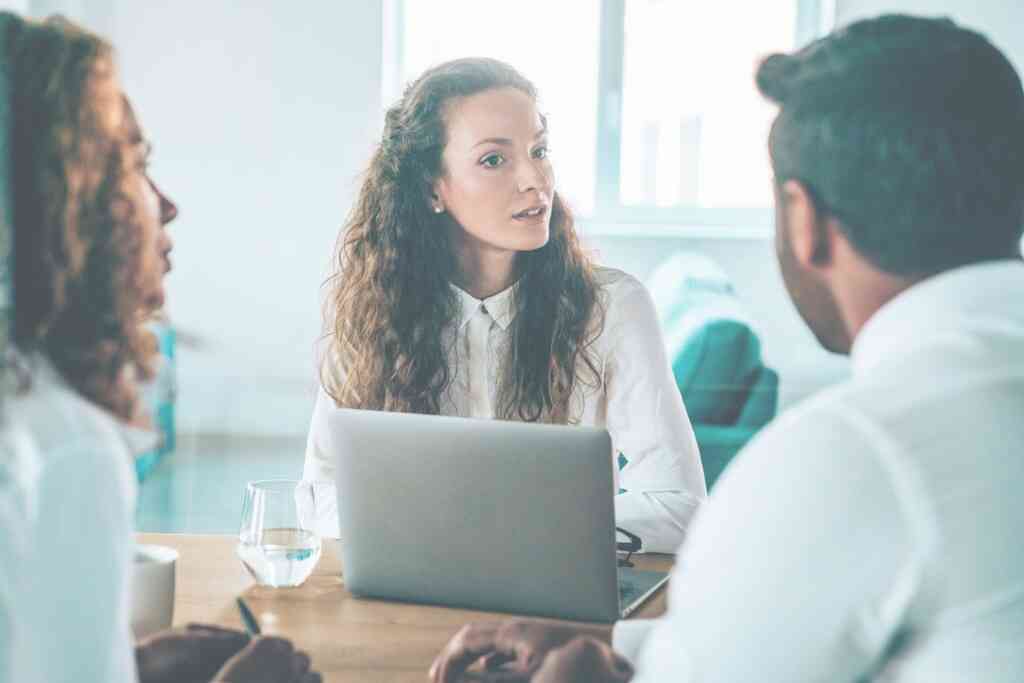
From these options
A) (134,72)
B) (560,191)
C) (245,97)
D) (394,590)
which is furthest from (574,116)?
(394,590)

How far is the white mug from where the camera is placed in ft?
3.54

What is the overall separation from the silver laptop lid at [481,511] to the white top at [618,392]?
403 millimetres

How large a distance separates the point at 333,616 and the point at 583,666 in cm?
33

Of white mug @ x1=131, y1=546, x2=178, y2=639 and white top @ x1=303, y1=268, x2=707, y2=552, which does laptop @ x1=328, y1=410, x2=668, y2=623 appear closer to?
white mug @ x1=131, y1=546, x2=178, y2=639

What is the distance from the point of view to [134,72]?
469cm

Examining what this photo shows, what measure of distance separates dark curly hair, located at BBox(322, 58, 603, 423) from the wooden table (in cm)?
44

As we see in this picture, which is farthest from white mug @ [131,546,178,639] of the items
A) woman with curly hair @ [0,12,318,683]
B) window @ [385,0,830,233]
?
window @ [385,0,830,233]

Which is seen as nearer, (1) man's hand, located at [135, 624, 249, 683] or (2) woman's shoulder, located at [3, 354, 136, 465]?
(2) woman's shoulder, located at [3, 354, 136, 465]

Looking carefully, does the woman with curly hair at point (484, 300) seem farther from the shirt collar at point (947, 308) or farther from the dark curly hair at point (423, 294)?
the shirt collar at point (947, 308)

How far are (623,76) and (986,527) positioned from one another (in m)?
4.28

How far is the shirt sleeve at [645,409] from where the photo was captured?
168 cm

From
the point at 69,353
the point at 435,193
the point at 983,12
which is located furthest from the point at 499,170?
the point at 983,12

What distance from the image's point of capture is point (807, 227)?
0.86 meters

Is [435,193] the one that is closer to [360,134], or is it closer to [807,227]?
[807,227]
